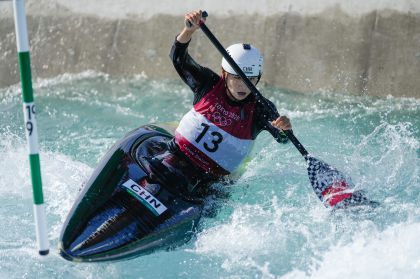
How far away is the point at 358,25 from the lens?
8211 millimetres

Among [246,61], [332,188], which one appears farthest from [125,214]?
[332,188]

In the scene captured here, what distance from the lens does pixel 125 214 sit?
15.7 feet

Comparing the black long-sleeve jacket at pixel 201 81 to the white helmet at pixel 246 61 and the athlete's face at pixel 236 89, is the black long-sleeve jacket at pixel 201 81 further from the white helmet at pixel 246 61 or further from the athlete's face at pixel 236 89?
the white helmet at pixel 246 61

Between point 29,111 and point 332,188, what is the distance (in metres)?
2.36

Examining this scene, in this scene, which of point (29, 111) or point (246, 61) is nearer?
point (29, 111)

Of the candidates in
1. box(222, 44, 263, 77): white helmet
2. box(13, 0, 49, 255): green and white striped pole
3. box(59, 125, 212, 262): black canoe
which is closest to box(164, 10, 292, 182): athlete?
box(222, 44, 263, 77): white helmet

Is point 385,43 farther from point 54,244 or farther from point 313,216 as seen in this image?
point 54,244

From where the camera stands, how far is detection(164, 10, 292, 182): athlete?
17.2ft

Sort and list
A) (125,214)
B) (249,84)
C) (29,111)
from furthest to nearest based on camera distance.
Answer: (249,84)
(125,214)
(29,111)

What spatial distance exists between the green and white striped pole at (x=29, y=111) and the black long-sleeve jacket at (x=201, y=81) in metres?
1.50

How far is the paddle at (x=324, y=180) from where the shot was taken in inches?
205

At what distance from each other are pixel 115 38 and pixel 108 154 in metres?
4.25

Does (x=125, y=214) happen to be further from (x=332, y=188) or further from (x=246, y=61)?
(x=332, y=188)

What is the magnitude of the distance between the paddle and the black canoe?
90 cm
